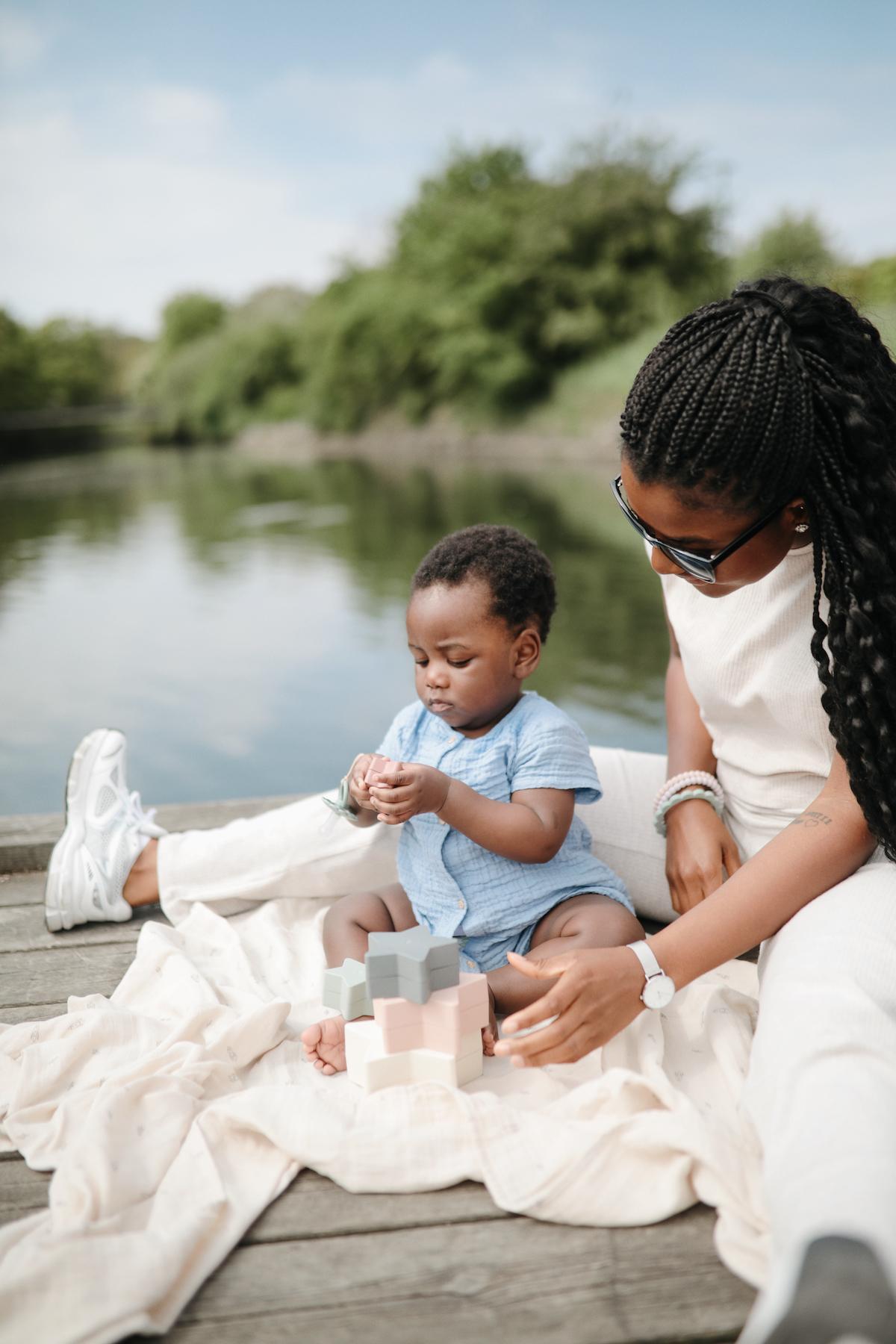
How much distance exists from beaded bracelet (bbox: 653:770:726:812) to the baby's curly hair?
384 mm

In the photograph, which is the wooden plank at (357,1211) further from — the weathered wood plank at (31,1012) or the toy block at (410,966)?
the weathered wood plank at (31,1012)

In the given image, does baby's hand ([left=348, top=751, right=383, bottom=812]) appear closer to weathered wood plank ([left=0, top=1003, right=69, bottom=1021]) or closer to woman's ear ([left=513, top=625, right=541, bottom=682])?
woman's ear ([left=513, top=625, right=541, bottom=682])

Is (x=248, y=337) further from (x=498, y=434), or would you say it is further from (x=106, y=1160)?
(x=106, y=1160)

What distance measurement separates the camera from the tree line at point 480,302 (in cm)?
2364

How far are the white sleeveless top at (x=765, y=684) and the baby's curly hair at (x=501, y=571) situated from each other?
280 millimetres

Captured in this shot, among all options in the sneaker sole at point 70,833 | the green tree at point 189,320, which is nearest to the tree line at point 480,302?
the green tree at point 189,320

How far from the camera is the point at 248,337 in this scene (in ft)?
118

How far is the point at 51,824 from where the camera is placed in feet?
8.76

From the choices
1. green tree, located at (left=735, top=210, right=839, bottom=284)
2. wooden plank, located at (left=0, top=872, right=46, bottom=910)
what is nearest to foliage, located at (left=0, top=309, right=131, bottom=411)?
green tree, located at (left=735, top=210, right=839, bottom=284)

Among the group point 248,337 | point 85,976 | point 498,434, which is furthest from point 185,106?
point 85,976

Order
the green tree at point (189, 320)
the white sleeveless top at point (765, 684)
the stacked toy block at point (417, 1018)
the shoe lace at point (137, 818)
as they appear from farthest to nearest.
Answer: the green tree at point (189, 320) < the shoe lace at point (137, 818) < the white sleeveless top at point (765, 684) < the stacked toy block at point (417, 1018)

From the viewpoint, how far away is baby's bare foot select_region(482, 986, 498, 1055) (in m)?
1.66

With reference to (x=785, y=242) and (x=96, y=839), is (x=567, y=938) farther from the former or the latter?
(x=785, y=242)

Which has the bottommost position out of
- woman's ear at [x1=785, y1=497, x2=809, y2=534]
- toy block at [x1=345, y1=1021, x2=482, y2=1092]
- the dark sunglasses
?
toy block at [x1=345, y1=1021, x2=482, y2=1092]
